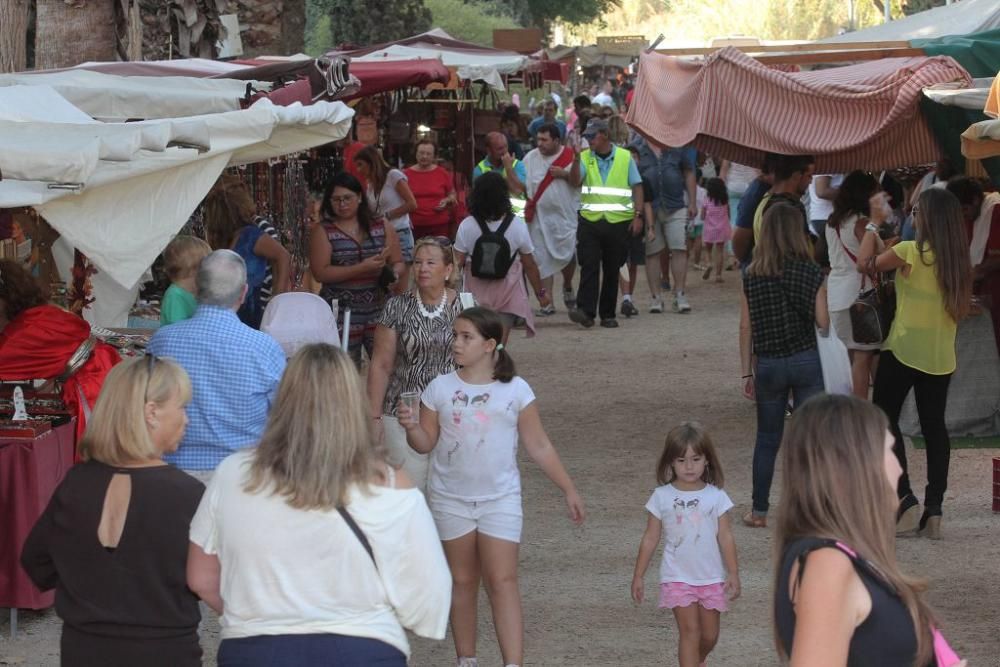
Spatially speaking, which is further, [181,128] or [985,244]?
[985,244]

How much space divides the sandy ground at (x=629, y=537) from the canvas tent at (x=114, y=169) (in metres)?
2.09

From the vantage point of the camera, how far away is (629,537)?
8.20 meters

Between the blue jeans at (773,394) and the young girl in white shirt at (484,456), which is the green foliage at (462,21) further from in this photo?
the young girl in white shirt at (484,456)

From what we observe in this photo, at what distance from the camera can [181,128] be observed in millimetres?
5531

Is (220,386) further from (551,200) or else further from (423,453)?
(551,200)

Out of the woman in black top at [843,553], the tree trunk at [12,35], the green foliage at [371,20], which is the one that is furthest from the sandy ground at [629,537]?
the green foliage at [371,20]

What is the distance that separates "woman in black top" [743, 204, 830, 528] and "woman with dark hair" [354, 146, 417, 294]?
188 inches

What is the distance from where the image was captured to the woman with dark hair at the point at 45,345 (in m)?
6.70

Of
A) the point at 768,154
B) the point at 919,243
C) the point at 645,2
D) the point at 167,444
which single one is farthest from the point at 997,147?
the point at 645,2

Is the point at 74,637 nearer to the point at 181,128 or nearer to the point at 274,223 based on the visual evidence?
the point at 181,128

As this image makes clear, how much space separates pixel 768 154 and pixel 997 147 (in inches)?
119

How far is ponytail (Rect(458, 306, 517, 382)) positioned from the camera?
18.9 ft

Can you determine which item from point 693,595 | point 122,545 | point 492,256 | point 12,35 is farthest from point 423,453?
point 12,35

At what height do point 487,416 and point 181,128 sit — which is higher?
point 181,128
